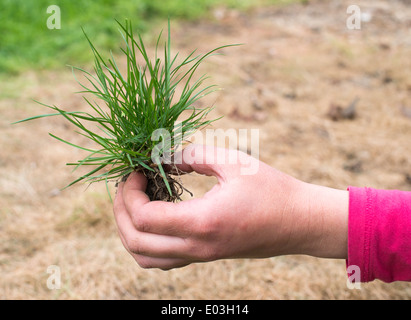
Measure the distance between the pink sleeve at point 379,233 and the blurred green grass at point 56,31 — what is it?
286 centimetres

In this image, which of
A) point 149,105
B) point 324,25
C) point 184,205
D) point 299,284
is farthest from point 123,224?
point 324,25

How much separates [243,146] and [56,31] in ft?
8.36

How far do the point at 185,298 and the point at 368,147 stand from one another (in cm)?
170

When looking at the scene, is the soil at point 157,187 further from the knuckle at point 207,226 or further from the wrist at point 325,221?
the wrist at point 325,221

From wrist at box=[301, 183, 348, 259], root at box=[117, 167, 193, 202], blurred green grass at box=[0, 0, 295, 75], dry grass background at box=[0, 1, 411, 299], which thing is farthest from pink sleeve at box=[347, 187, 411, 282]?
blurred green grass at box=[0, 0, 295, 75]

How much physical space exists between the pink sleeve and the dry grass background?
63cm

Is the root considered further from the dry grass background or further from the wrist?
the dry grass background

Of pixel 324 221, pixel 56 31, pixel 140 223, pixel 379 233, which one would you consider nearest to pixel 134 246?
pixel 140 223

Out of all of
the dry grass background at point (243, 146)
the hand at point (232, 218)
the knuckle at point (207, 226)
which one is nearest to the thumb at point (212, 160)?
the hand at point (232, 218)

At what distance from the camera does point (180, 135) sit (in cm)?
109

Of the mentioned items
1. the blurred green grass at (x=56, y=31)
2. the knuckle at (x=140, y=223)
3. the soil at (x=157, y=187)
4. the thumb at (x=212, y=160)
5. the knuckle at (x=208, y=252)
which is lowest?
the knuckle at (x=208, y=252)

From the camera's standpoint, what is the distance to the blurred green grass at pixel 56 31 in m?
3.62

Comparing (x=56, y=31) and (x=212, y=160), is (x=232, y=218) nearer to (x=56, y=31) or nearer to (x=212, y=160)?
(x=212, y=160)
